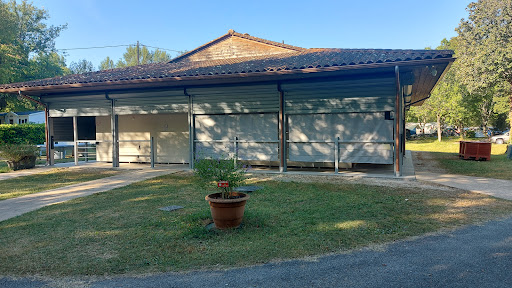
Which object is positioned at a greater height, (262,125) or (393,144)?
(262,125)

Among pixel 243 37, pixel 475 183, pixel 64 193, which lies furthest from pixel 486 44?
pixel 64 193

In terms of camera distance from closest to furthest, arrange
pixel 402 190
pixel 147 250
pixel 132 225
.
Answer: pixel 147 250
pixel 132 225
pixel 402 190

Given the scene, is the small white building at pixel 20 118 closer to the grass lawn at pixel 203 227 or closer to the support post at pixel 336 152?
the grass lawn at pixel 203 227

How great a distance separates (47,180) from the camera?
31.0 ft

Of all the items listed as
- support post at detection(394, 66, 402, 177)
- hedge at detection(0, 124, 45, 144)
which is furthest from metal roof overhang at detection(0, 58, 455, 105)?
hedge at detection(0, 124, 45, 144)

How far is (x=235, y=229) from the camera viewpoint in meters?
4.45

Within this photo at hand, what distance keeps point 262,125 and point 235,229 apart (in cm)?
623

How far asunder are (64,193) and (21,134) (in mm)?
19409

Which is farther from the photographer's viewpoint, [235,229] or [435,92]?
[435,92]

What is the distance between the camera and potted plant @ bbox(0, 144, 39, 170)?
11609mm

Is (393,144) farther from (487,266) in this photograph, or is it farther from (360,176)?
(487,266)

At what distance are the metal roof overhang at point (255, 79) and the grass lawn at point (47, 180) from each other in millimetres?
2901

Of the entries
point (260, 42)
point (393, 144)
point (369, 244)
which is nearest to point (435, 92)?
point (260, 42)

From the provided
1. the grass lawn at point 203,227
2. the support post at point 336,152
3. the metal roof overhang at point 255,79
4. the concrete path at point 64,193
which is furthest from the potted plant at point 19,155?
the support post at point 336,152
